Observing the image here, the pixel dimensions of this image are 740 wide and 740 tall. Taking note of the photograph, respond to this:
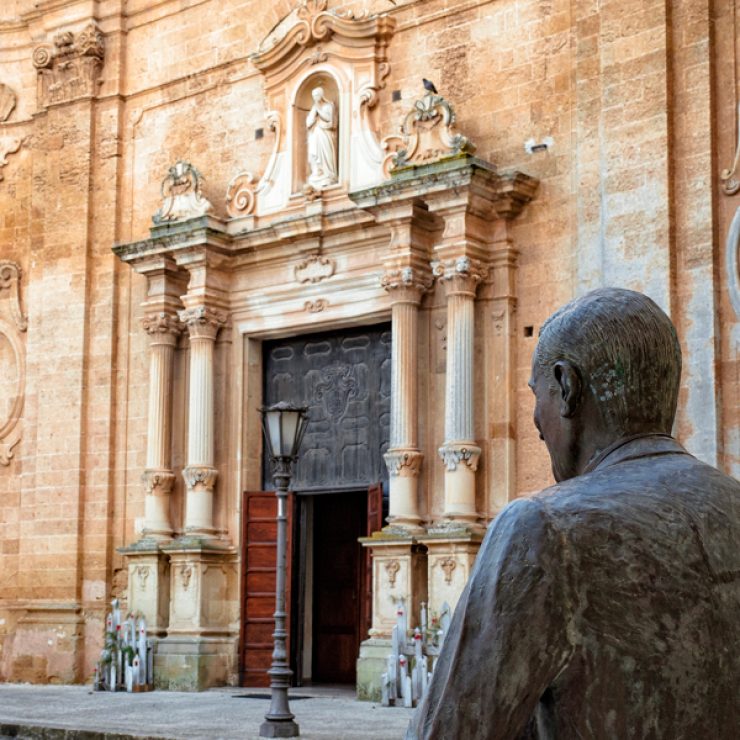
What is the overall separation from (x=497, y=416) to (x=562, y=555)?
12271mm

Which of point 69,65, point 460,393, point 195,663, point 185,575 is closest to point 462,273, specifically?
point 460,393

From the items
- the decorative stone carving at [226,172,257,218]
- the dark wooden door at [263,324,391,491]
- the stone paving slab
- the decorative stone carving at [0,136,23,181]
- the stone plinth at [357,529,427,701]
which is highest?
the decorative stone carving at [0,136,23,181]

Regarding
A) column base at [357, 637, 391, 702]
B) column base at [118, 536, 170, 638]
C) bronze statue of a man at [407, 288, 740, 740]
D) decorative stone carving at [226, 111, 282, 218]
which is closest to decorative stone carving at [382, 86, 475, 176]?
decorative stone carving at [226, 111, 282, 218]

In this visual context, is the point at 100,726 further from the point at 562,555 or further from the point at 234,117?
the point at 562,555

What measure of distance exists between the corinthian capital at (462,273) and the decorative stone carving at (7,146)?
7831 mm

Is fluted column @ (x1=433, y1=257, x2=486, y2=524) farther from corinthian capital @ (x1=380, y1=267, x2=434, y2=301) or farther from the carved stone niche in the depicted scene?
the carved stone niche

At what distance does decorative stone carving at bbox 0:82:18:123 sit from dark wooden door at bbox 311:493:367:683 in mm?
6793

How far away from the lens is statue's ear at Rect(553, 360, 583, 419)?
5.83ft

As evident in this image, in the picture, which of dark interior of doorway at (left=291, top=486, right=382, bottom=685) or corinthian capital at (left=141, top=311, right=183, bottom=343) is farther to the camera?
dark interior of doorway at (left=291, top=486, right=382, bottom=685)

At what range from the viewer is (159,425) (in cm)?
1642

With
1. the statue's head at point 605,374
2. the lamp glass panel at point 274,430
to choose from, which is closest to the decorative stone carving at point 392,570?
the lamp glass panel at point 274,430

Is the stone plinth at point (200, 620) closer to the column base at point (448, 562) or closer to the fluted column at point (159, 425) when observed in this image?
the fluted column at point (159, 425)

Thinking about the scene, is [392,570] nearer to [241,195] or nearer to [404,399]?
[404,399]

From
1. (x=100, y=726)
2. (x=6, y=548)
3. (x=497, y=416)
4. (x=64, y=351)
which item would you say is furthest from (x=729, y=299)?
(x=6, y=548)
